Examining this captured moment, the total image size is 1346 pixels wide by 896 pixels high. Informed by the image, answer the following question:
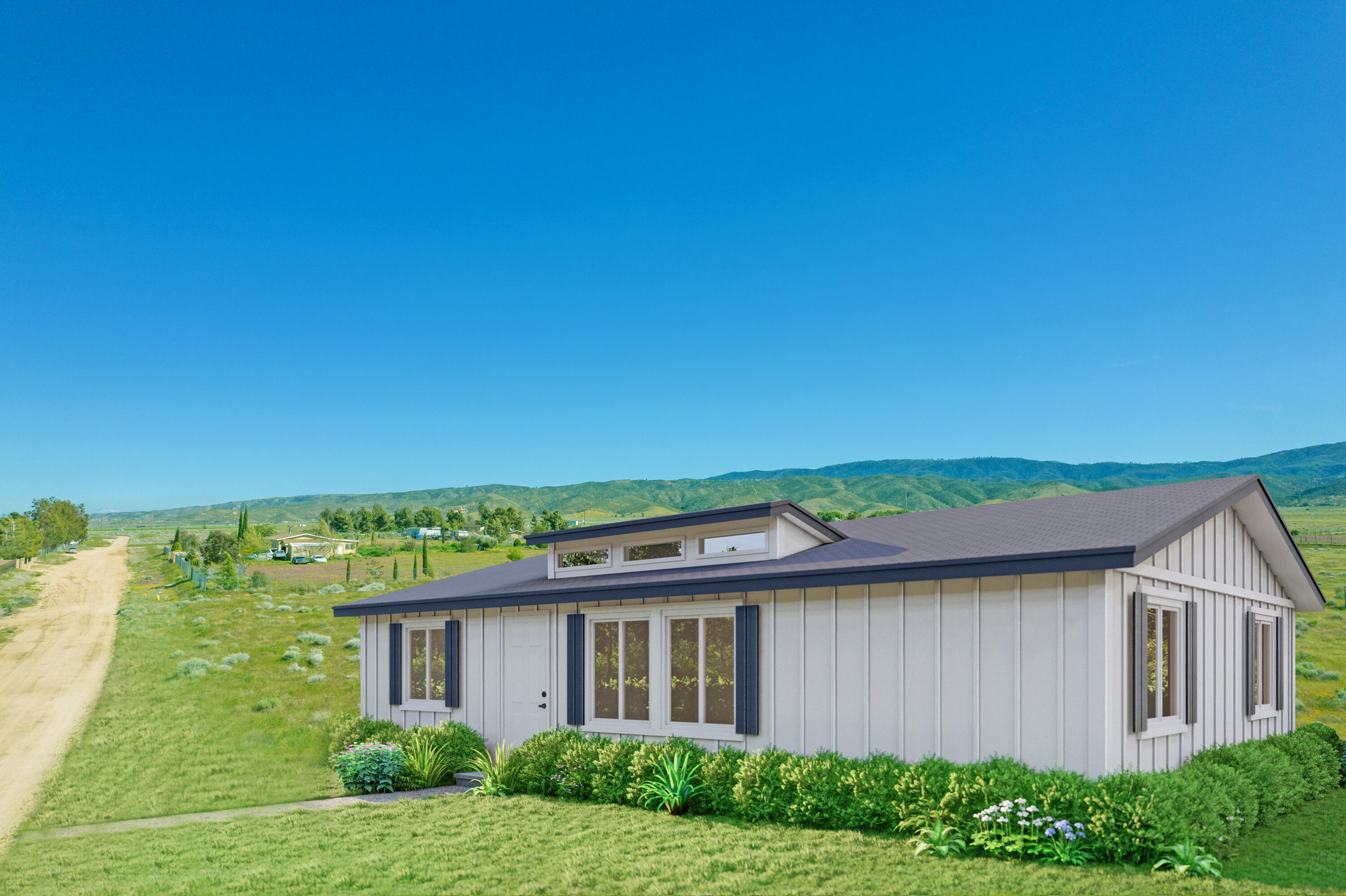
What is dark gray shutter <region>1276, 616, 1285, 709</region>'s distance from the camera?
14070 mm

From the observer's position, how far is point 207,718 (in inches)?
950

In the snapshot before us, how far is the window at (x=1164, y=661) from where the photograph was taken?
31.0ft

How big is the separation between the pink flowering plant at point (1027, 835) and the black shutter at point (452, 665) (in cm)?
969

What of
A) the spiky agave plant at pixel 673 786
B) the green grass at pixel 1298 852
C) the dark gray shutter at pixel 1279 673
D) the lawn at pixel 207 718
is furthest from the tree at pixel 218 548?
the green grass at pixel 1298 852

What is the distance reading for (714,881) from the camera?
7.02 meters

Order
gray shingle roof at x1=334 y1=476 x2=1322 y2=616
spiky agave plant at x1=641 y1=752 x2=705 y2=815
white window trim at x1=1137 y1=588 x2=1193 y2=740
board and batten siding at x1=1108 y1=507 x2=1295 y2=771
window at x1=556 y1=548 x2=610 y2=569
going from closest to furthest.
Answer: gray shingle roof at x1=334 y1=476 x2=1322 y2=616
board and batten siding at x1=1108 y1=507 x2=1295 y2=771
white window trim at x1=1137 y1=588 x2=1193 y2=740
spiky agave plant at x1=641 y1=752 x2=705 y2=815
window at x1=556 y1=548 x2=610 y2=569

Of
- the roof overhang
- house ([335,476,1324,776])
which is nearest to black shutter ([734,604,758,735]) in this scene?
house ([335,476,1324,776])

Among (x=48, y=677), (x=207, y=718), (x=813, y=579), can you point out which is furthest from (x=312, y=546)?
(x=813, y=579)

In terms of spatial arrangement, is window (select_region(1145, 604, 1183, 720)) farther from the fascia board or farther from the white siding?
the fascia board

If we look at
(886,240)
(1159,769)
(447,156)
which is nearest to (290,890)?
(1159,769)

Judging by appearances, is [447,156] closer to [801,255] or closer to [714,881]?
[801,255]

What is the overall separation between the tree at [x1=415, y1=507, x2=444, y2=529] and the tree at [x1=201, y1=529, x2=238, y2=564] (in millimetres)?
41423

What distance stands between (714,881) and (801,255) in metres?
36.4

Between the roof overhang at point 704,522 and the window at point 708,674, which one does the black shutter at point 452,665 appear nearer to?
the roof overhang at point 704,522
